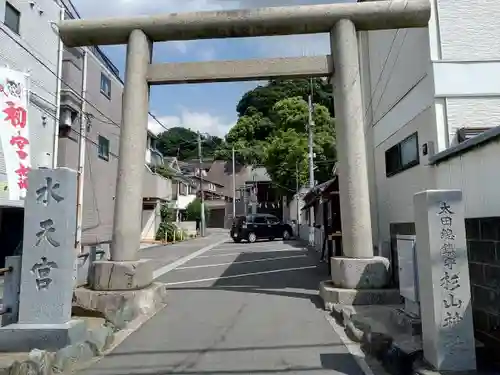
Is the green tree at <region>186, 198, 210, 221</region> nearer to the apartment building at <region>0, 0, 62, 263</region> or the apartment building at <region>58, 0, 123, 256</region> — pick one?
the apartment building at <region>58, 0, 123, 256</region>

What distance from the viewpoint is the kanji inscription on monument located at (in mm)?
5801

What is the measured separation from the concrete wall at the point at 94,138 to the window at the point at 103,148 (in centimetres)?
17

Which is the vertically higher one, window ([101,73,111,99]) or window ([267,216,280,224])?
window ([101,73,111,99])

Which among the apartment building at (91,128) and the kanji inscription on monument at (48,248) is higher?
the apartment building at (91,128)

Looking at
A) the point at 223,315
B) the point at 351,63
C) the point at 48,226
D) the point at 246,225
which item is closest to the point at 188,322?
the point at 223,315

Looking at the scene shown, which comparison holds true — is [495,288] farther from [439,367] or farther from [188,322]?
[188,322]

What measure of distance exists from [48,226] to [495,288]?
228 inches

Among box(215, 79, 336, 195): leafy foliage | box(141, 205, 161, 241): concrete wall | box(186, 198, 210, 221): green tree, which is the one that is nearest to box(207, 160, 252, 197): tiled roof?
box(215, 79, 336, 195): leafy foliage

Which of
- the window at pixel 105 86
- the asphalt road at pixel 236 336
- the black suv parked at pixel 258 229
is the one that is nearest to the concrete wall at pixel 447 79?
the asphalt road at pixel 236 336

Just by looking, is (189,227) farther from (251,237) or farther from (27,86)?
(27,86)

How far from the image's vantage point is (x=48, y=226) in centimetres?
593

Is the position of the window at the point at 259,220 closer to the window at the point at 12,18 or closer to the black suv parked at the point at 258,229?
the black suv parked at the point at 258,229

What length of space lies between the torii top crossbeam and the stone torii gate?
0.02 metres

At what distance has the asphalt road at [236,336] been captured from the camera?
5332 millimetres
